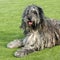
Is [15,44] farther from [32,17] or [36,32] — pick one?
[32,17]

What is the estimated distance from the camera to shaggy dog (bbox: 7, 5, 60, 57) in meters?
8.19

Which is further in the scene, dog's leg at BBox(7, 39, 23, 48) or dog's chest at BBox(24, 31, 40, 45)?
dog's leg at BBox(7, 39, 23, 48)

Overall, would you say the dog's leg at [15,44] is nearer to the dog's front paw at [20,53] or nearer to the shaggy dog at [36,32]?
the shaggy dog at [36,32]

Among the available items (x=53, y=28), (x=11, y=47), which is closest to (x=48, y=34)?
(x=53, y=28)

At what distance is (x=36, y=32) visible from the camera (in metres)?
8.48

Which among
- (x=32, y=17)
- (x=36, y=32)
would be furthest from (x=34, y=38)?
(x=32, y=17)

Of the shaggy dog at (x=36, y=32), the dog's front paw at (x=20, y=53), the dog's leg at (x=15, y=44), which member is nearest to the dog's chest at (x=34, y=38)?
the shaggy dog at (x=36, y=32)

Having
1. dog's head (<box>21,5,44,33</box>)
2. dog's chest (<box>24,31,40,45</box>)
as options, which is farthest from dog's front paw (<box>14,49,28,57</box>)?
dog's head (<box>21,5,44,33</box>)

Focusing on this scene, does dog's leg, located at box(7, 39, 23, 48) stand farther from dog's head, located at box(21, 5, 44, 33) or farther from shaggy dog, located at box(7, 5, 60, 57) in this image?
dog's head, located at box(21, 5, 44, 33)

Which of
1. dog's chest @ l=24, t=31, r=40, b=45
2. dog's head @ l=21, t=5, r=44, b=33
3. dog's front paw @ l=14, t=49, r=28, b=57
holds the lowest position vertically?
dog's front paw @ l=14, t=49, r=28, b=57

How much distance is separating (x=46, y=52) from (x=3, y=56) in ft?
3.76

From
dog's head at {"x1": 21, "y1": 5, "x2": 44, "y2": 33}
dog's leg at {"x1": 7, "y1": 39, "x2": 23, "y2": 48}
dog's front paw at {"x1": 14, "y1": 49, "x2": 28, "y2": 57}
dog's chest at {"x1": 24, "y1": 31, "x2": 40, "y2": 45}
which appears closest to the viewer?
dog's front paw at {"x1": 14, "y1": 49, "x2": 28, "y2": 57}

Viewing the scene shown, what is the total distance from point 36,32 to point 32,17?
1.81 feet

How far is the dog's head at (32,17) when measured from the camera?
812 centimetres
